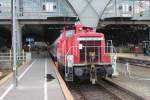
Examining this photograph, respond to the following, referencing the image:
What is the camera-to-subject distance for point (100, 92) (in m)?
21.6

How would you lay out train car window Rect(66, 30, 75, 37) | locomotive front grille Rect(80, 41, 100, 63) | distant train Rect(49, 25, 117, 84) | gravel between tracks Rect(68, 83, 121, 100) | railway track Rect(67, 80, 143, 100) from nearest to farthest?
railway track Rect(67, 80, 143, 100), gravel between tracks Rect(68, 83, 121, 100), distant train Rect(49, 25, 117, 84), locomotive front grille Rect(80, 41, 100, 63), train car window Rect(66, 30, 75, 37)

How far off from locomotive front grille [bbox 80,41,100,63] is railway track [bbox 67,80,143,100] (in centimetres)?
162

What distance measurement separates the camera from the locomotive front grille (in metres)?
23.4

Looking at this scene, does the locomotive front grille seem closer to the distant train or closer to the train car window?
the distant train

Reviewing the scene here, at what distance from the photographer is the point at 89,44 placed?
78.1 feet

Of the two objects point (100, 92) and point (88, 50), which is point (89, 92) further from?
point (88, 50)

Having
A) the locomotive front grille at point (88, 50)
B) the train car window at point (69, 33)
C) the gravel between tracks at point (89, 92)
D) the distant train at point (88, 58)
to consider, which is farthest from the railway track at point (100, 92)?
the train car window at point (69, 33)

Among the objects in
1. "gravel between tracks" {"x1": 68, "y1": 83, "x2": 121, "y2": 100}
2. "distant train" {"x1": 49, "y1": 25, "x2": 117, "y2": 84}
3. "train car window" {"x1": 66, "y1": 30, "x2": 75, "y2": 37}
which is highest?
"train car window" {"x1": 66, "y1": 30, "x2": 75, "y2": 37}

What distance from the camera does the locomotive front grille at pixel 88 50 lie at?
23.4 metres

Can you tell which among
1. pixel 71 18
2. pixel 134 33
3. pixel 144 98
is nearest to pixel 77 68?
pixel 144 98

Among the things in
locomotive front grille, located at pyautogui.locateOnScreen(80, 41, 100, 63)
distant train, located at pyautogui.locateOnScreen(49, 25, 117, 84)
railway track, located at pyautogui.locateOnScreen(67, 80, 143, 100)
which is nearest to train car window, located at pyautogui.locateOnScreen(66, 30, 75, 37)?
distant train, located at pyautogui.locateOnScreen(49, 25, 117, 84)

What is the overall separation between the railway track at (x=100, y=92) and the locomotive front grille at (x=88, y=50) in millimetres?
1618

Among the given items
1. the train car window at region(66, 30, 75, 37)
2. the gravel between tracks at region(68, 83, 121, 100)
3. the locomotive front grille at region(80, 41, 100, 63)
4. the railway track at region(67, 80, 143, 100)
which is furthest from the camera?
the train car window at region(66, 30, 75, 37)

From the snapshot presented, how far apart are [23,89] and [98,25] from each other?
6020 centimetres
